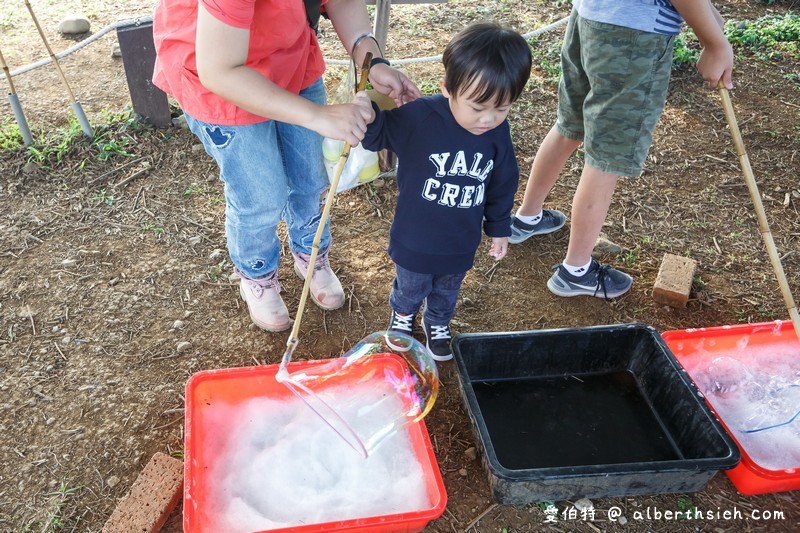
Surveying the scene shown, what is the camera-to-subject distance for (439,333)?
2.64m

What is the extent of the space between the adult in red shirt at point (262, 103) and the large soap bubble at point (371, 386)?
1.58 feet

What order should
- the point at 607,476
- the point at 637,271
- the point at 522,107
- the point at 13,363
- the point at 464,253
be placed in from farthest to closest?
the point at 522,107 → the point at 637,271 → the point at 13,363 → the point at 464,253 → the point at 607,476

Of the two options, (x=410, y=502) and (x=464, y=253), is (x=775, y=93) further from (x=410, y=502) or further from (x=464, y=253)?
(x=410, y=502)

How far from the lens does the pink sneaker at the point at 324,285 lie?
2803 mm

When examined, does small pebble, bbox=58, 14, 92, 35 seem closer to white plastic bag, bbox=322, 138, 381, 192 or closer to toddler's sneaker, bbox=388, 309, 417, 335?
white plastic bag, bbox=322, 138, 381, 192

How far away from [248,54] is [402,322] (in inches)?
47.4

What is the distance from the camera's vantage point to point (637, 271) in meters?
3.15

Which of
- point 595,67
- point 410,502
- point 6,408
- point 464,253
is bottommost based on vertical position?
point 6,408

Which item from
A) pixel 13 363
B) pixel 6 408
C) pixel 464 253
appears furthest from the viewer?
pixel 13 363

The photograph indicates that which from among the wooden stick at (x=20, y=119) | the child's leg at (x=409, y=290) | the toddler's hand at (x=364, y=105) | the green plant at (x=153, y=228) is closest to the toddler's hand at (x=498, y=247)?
the child's leg at (x=409, y=290)

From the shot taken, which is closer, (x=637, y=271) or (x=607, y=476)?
(x=607, y=476)

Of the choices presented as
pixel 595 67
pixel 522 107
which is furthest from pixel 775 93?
pixel 595 67

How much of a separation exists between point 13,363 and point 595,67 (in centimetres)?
248

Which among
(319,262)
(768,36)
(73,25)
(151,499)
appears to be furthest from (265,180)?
(768,36)
